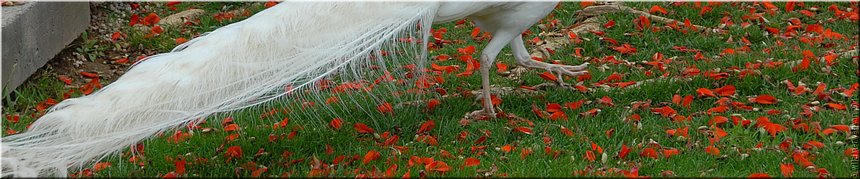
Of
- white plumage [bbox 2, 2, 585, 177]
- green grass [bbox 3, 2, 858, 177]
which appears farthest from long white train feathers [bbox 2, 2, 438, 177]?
green grass [bbox 3, 2, 858, 177]

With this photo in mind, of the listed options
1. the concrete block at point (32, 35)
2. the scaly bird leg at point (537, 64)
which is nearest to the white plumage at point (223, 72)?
the scaly bird leg at point (537, 64)

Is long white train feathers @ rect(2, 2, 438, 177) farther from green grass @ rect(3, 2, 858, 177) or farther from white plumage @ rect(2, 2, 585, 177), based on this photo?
green grass @ rect(3, 2, 858, 177)

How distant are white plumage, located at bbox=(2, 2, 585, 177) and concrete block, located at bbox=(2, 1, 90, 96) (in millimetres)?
1667

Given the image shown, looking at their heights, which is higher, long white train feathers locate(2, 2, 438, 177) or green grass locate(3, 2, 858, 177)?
long white train feathers locate(2, 2, 438, 177)

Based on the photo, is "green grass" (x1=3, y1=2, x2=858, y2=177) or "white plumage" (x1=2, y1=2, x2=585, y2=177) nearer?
"white plumage" (x1=2, y1=2, x2=585, y2=177)

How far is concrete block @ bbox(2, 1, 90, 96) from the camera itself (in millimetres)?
5652

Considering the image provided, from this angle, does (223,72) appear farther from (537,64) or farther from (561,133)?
(537,64)

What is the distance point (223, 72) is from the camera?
431 centimetres

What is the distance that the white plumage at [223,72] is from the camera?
4016mm

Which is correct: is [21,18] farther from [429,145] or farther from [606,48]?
[606,48]

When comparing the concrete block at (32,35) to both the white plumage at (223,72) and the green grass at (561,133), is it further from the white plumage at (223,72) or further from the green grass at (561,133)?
the white plumage at (223,72)

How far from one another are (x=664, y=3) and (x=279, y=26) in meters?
3.75

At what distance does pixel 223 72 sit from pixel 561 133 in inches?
63.4

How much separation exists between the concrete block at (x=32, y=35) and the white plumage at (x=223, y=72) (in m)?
1.67
